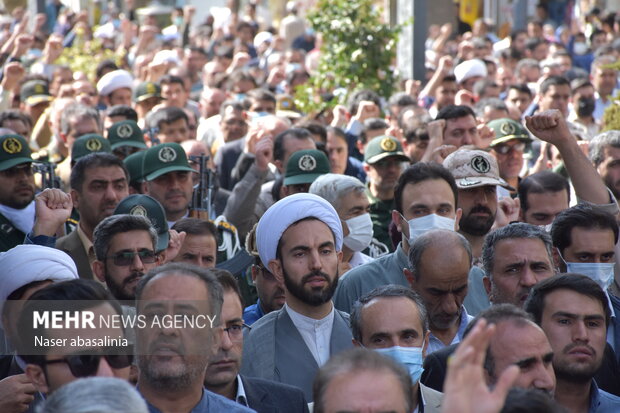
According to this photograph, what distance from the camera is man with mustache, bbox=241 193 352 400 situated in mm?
4867

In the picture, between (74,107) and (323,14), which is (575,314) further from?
(323,14)

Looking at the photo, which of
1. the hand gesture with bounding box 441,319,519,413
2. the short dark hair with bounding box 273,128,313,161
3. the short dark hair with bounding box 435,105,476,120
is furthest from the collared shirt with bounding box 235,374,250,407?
the short dark hair with bounding box 435,105,476,120

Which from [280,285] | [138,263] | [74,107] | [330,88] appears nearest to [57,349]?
[138,263]

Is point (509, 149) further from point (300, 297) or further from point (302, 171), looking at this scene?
point (300, 297)

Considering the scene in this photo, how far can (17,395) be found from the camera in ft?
13.1

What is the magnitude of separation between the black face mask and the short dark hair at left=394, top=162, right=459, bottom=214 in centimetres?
554

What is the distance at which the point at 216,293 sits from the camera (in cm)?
423

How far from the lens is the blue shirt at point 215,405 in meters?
3.99

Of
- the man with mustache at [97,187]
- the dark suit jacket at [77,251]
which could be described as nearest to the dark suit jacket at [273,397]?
the dark suit jacket at [77,251]

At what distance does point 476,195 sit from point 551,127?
67 centimetres

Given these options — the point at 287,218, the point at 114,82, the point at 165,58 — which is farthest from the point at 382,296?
the point at 165,58

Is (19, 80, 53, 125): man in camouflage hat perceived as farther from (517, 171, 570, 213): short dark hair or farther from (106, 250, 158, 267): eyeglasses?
(106, 250, 158, 267): eyeglasses

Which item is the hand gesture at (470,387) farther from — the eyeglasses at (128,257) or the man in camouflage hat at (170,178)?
the man in camouflage hat at (170,178)

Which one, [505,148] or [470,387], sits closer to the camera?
[470,387]
